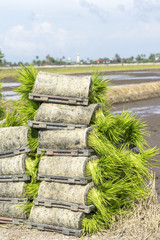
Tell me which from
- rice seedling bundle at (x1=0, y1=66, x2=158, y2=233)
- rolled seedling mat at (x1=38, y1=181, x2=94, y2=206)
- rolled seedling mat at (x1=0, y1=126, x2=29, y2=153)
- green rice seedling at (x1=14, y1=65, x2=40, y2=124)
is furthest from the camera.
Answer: green rice seedling at (x1=14, y1=65, x2=40, y2=124)

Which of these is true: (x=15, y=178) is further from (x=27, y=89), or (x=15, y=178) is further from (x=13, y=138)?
(x=27, y=89)

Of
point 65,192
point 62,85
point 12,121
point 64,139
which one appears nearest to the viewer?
point 65,192

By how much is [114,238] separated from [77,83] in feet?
9.99

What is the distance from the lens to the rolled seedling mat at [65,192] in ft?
22.8

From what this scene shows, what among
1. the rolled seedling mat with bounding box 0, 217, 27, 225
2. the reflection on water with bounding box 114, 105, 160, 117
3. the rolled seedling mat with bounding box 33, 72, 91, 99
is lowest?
the reflection on water with bounding box 114, 105, 160, 117

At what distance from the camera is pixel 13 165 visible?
307 inches

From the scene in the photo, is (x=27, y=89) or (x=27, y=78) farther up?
(x=27, y=78)

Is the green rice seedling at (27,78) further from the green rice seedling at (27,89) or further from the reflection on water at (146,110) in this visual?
the reflection on water at (146,110)

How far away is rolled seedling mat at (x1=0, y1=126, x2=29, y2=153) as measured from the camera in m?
7.79

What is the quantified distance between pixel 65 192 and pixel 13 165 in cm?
135

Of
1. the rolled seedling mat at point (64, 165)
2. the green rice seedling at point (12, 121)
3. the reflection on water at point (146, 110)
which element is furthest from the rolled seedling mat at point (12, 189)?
the reflection on water at point (146, 110)

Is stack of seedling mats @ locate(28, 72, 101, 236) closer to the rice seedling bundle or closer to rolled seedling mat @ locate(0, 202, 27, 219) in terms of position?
the rice seedling bundle

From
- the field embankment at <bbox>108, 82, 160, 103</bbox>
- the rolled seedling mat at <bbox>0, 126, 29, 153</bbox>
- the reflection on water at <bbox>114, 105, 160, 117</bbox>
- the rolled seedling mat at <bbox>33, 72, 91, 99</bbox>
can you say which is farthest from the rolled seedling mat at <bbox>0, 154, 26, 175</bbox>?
the field embankment at <bbox>108, 82, 160, 103</bbox>

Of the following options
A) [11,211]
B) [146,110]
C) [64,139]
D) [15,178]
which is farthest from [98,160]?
[146,110]
